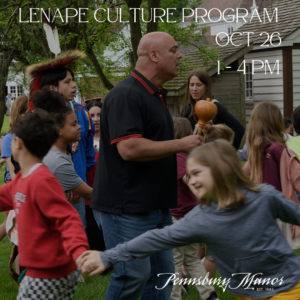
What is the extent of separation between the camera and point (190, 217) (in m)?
2.54

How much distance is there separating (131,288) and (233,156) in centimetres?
127

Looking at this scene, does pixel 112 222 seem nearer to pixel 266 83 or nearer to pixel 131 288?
pixel 131 288

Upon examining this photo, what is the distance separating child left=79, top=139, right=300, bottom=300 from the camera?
2492 millimetres

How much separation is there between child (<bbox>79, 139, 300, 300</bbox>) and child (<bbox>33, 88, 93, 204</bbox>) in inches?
44.6

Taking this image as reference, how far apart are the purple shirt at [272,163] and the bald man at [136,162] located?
3.23 feet

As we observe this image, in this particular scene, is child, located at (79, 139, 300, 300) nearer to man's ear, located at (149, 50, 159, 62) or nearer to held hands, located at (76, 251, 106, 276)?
held hands, located at (76, 251, 106, 276)

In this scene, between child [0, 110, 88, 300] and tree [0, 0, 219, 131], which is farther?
tree [0, 0, 219, 131]

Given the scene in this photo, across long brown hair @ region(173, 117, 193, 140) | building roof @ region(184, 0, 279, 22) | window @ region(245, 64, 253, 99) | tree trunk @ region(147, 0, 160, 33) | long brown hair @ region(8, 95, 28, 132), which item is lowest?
long brown hair @ region(173, 117, 193, 140)

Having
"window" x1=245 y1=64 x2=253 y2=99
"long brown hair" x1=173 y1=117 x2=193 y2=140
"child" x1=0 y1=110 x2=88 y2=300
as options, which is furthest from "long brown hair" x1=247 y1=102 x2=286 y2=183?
"window" x1=245 y1=64 x2=253 y2=99

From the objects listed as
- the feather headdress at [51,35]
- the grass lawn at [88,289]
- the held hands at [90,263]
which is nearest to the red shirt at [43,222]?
the held hands at [90,263]

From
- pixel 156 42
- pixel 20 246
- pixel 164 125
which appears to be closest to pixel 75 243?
pixel 20 246

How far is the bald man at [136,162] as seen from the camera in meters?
3.18

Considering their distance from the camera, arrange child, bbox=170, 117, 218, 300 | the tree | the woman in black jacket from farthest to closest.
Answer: the tree → the woman in black jacket → child, bbox=170, 117, 218, 300

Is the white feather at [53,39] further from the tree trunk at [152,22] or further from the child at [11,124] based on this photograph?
the tree trunk at [152,22]
